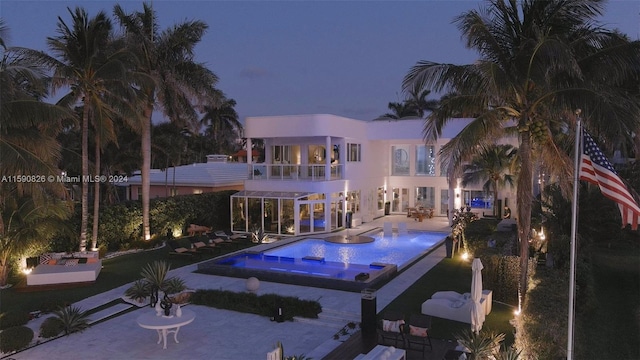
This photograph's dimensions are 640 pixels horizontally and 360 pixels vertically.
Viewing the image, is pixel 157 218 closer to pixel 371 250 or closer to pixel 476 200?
pixel 371 250

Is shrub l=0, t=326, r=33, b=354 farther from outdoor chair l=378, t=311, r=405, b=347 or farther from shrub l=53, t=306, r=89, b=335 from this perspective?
outdoor chair l=378, t=311, r=405, b=347

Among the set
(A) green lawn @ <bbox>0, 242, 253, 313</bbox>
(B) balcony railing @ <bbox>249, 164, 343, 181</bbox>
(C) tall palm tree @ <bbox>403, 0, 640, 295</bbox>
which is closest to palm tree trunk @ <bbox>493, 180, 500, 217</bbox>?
(B) balcony railing @ <bbox>249, 164, 343, 181</bbox>

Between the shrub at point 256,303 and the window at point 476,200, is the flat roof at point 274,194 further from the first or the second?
the window at point 476,200

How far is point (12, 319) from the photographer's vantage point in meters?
11.4

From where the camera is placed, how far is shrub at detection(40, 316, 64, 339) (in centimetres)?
1075

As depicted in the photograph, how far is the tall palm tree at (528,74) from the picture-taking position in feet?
36.3

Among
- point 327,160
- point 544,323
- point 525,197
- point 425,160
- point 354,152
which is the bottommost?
point 544,323

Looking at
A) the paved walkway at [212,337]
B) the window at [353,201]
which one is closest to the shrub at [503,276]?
the paved walkway at [212,337]

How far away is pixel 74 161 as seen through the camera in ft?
78.5

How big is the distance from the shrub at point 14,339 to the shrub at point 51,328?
2.01 feet

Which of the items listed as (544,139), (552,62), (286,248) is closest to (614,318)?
(544,139)

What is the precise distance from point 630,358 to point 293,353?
8.54 meters

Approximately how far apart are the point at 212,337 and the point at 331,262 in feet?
25.8

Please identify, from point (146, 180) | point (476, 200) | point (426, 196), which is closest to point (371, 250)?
point (146, 180)
